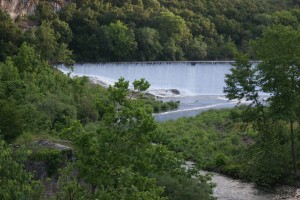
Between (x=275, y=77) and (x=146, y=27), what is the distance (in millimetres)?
51265

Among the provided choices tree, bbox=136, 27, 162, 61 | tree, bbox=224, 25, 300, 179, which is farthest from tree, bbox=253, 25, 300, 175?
tree, bbox=136, 27, 162, 61

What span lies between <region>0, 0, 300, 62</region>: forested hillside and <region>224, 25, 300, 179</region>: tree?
3111 centimetres

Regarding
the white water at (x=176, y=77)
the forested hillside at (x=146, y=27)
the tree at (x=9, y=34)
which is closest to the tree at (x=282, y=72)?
the white water at (x=176, y=77)

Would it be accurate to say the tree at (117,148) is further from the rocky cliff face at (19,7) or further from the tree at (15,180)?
the rocky cliff face at (19,7)

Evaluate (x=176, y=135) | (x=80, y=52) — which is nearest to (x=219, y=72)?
(x=80, y=52)

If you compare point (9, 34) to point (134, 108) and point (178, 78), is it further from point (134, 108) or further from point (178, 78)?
point (134, 108)

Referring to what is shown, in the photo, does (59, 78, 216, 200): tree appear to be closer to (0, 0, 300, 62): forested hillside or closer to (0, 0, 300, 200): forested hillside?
(0, 0, 300, 200): forested hillside

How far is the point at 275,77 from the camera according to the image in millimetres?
32812

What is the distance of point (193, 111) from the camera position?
55.7 metres

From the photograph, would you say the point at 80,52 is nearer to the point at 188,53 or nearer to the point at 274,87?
the point at 188,53

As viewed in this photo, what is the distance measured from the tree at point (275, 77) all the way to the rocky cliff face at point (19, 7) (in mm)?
40658

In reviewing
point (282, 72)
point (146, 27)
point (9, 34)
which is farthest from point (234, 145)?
point (146, 27)

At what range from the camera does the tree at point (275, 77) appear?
107ft

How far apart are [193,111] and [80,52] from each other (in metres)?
25.3
